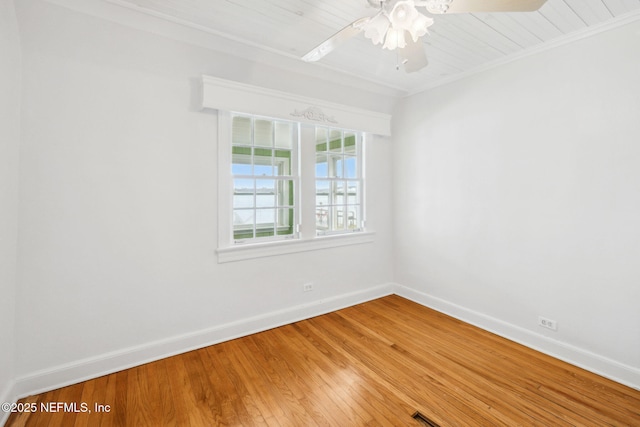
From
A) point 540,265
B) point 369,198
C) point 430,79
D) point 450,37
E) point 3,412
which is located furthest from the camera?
point 369,198

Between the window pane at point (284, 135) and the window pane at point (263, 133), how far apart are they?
0.27 ft

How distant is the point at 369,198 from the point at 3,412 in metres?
3.57

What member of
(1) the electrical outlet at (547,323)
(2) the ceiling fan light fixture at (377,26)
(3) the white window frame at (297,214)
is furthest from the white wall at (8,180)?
(1) the electrical outlet at (547,323)

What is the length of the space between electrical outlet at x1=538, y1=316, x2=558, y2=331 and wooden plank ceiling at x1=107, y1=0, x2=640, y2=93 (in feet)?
8.00

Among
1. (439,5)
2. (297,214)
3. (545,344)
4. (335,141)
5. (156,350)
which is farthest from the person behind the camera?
(335,141)

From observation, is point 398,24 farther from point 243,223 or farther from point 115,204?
point 115,204

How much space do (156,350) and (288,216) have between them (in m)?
1.70

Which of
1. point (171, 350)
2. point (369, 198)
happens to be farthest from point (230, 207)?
point (369, 198)

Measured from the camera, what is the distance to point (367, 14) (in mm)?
2113

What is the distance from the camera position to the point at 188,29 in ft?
7.73

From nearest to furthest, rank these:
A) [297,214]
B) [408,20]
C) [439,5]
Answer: [439,5] → [408,20] → [297,214]

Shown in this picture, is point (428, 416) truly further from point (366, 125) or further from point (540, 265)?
point (366, 125)

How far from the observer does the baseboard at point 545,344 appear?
2166mm

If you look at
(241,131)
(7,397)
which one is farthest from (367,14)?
(7,397)
